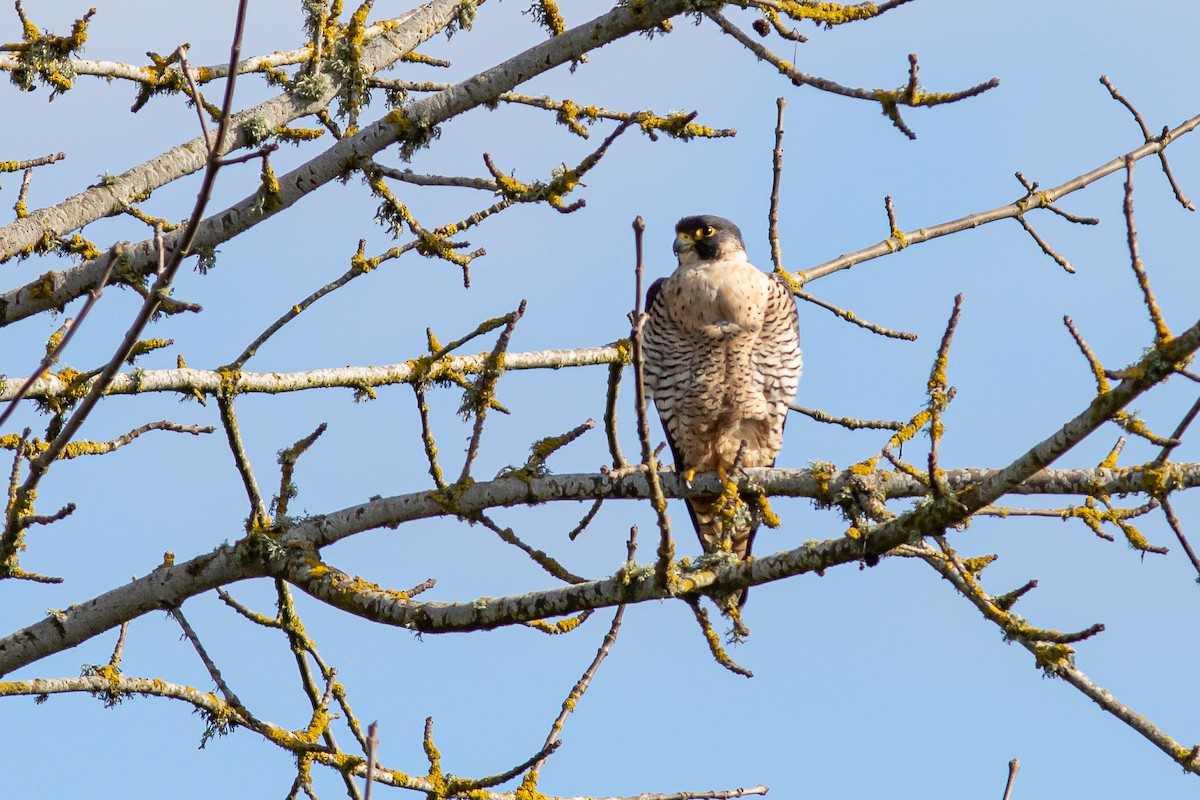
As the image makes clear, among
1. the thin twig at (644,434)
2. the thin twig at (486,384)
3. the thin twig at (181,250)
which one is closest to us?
the thin twig at (181,250)

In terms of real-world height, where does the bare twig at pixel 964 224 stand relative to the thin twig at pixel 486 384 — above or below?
above

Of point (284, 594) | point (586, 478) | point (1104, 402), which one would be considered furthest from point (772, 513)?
point (284, 594)

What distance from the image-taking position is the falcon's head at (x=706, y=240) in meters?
5.75

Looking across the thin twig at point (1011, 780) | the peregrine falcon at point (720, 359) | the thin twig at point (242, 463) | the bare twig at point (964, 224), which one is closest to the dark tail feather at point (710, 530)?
the peregrine falcon at point (720, 359)

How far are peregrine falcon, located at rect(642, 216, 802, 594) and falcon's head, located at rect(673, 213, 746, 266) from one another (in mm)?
62

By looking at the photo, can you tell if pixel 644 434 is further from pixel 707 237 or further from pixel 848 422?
pixel 707 237

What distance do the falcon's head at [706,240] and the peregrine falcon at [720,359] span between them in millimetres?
62

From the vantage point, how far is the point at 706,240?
5805mm

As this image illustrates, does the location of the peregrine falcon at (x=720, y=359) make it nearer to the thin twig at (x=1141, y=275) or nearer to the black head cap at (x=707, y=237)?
the black head cap at (x=707, y=237)

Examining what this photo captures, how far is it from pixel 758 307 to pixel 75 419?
3.66 metres

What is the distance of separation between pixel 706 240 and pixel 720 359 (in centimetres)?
66

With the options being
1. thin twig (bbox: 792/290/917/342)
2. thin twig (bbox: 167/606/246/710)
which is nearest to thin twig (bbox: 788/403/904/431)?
thin twig (bbox: 792/290/917/342)

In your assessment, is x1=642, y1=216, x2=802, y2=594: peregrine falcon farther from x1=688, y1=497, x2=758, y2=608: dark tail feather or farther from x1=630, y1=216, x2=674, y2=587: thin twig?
x1=630, y1=216, x2=674, y2=587: thin twig

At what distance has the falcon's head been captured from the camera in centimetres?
575
